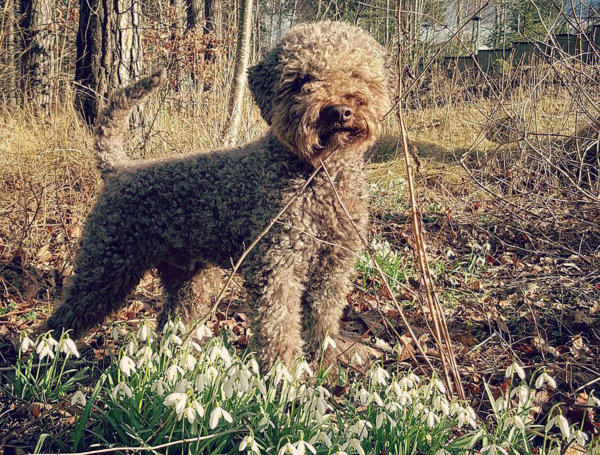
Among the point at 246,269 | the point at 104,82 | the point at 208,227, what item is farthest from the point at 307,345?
the point at 104,82

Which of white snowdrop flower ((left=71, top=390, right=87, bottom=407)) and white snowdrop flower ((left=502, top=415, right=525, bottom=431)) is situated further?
white snowdrop flower ((left=71, top=390, right=87, bottom=407))

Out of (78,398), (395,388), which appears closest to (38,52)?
(78,398)

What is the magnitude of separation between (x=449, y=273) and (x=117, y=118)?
2.83 metres

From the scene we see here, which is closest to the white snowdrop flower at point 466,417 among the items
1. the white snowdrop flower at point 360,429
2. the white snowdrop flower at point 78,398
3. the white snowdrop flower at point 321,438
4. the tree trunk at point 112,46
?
the white snowdrop flower at point 360,429

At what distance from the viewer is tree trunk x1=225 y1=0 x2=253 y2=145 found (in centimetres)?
603

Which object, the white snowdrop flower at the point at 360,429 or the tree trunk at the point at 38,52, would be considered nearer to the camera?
the white snowdrop flower at the point at 360,429

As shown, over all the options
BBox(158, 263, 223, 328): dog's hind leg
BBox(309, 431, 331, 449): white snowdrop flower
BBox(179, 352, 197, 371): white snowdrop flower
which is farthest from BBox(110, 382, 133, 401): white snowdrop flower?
BBox(158, 263, 223, 328): dog's hind leg

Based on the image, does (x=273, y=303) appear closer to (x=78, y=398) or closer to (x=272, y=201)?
(x=272, y=201)

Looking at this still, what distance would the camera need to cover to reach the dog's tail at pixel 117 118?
340cm

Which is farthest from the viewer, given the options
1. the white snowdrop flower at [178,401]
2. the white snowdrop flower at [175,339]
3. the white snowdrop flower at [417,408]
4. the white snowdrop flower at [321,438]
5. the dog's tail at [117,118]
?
the dog's tail at [117,118]

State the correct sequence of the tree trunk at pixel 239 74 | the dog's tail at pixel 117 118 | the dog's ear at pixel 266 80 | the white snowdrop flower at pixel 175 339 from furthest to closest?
1. the tree trunk at pixel 239 74
2. the dog's tail at pixel 117 118
3. the dog's ear at pixel 266 80
4. the white snowdrop flower at pixel 175 339

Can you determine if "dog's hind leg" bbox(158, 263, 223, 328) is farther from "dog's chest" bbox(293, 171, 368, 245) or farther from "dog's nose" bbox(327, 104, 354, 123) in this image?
"dog's nose" bbox(327, 104, 354, 123)

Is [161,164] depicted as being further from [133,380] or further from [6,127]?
[6,127]

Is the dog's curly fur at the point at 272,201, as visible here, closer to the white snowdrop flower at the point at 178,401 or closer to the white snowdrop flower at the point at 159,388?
the white snowdrop flower at the point at 159,388
